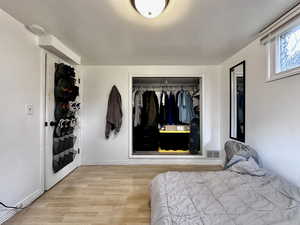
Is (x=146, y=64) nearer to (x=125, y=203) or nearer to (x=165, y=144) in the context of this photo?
(x=165, y=144)

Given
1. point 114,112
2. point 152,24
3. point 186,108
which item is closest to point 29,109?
point 114,112

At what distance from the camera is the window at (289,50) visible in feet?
5.59

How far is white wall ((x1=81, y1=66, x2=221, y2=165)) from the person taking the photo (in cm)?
362

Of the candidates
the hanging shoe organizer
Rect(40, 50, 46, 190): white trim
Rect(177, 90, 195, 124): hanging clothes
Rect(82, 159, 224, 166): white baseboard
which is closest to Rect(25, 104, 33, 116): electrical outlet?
Rect(40, 50, 46, 190): white trim

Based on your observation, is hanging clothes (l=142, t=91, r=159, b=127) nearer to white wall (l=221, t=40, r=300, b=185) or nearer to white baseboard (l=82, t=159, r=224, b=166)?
white baseboard (l=82, t=159, r=224, b=166)

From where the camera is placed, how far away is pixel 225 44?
2496mm

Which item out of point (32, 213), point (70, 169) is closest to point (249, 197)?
point (32, 213)

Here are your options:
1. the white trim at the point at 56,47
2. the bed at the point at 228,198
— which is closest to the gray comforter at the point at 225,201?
the bed at the point at 228,198

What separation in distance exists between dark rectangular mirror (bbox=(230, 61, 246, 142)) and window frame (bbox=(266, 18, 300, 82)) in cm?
56

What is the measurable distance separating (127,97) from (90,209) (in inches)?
84.7

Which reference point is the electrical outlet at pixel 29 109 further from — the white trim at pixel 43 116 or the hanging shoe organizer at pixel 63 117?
the hanging shoe organizer at pixel 63 117

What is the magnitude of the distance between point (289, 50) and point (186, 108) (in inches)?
99.8

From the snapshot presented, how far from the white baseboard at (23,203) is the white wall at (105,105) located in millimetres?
1368

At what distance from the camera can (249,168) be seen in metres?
1.93
